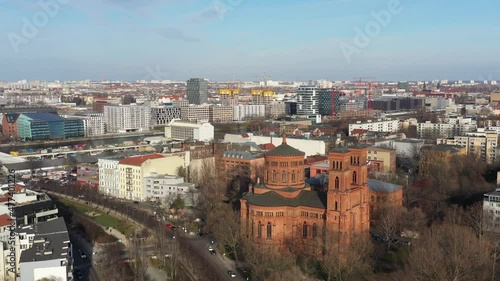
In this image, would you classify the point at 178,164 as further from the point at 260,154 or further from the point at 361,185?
the point at 361,185

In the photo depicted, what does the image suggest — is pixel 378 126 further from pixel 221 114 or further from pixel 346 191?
pixel 346 191

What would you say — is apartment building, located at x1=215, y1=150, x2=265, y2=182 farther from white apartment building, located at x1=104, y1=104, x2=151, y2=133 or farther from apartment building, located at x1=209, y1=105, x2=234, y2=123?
apartment building, located at x1=209, y1=105, x2=234, y2=123

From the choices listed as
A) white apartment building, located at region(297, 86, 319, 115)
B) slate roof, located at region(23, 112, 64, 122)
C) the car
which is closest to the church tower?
the car

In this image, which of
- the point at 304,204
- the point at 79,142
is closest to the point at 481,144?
the point at 304,204

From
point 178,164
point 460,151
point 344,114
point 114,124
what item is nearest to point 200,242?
point 178,164

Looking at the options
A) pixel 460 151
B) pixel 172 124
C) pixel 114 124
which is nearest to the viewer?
pixel 460 151

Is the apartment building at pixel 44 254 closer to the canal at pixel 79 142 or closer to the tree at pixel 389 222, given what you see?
the tree at pixel 389 222
